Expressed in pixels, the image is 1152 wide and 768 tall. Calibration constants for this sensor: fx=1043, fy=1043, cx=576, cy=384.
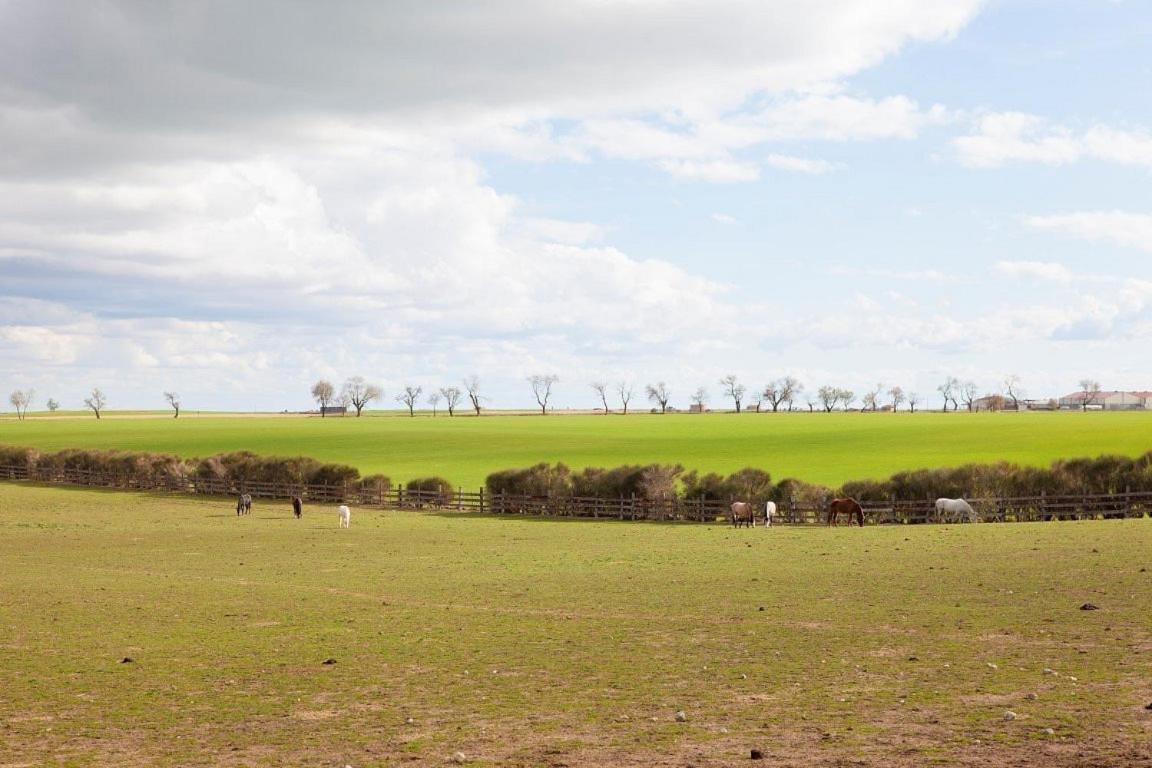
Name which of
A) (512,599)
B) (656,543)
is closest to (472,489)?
(656,543)

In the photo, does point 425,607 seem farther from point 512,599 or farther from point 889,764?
point 889,764

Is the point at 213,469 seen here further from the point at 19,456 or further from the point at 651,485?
the point at 651,485

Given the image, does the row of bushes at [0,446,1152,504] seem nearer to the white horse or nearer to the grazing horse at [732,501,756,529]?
the white horse

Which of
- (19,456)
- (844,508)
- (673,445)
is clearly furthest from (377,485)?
(673,445)

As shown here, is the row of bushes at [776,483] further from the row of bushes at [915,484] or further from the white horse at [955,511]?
the white horse at [955,511]

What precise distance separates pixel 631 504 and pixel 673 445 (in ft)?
174

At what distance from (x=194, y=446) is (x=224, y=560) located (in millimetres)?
96403

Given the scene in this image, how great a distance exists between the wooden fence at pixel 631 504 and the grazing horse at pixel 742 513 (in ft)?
7.05

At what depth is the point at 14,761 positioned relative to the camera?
1058 centimetres

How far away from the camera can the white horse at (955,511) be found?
155 feet

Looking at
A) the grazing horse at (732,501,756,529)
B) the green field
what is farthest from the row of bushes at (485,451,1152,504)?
the green field

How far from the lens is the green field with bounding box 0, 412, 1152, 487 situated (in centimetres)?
8019

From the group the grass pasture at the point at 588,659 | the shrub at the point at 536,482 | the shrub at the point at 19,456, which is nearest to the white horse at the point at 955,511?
the grass pasture at the point at 588,659

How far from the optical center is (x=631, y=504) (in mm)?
53875
